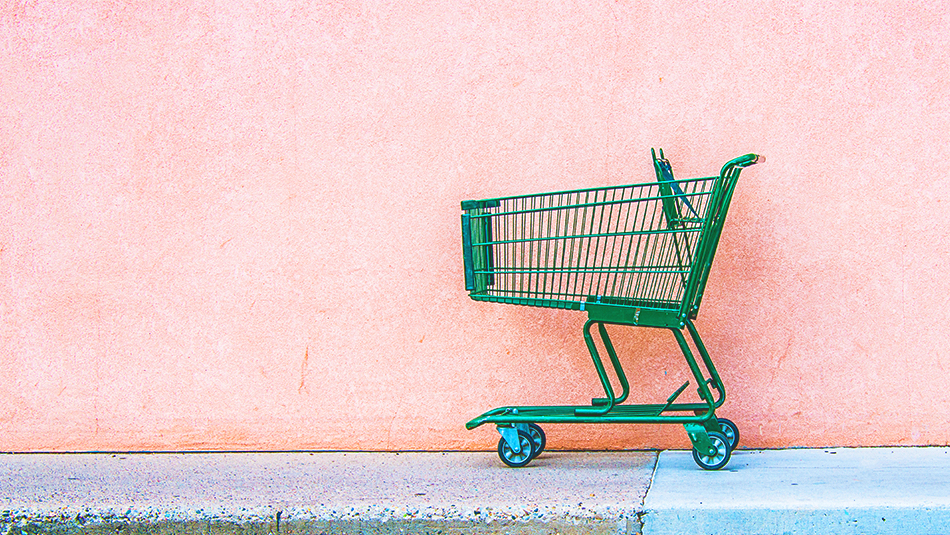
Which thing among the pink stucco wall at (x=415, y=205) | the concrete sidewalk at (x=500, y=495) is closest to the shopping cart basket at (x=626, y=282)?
the concrete sidewalk at (x=500, y=495)

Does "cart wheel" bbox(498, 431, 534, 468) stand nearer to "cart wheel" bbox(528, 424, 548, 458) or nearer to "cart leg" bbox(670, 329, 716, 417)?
"cart wheel" bbox(528, 424, 548, 458)

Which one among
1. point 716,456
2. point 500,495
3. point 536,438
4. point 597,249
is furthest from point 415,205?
point 716,456

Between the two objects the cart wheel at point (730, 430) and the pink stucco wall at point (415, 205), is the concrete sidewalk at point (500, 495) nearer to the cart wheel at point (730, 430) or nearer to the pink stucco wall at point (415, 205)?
the cart wheel at point (730, 430)

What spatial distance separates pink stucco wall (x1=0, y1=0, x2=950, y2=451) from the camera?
11.2ft

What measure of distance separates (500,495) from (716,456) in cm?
90

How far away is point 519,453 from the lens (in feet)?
10.6

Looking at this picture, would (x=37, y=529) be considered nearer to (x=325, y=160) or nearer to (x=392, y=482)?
(x=392, y=482)

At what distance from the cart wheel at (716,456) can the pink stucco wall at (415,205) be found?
1.56ft

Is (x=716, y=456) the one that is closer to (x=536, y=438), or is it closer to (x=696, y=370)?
(x=696, y=370)

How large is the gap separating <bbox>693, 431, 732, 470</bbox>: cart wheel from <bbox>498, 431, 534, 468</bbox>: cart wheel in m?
0.66

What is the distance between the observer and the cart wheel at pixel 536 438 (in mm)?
3244

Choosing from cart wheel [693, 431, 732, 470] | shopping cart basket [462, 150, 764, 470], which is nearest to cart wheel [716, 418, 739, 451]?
shopping cart basket [462, 150, 764, 470]

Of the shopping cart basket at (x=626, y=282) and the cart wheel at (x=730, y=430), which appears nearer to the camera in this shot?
the shopping cart basket at (x=626, y=282)

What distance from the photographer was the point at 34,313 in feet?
12.5
